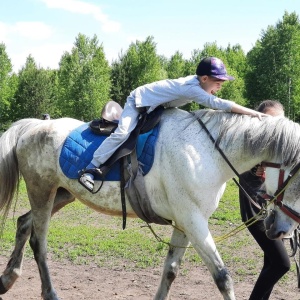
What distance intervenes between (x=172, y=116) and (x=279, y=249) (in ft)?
4.77

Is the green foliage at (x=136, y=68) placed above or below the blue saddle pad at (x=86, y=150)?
above

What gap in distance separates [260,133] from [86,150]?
1.55m

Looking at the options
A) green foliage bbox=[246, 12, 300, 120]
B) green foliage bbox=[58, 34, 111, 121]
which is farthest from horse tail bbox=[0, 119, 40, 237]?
green foliage bbox=[246, 12, 300, 120]

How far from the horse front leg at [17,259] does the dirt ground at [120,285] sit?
250 millimetres

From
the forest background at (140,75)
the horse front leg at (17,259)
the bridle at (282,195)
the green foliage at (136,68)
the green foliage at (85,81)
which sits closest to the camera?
the bridle at (282,195)

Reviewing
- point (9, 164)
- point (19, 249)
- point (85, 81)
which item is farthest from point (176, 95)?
point (85, 81)

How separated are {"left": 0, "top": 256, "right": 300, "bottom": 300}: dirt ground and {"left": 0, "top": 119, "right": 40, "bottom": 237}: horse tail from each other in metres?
1.06

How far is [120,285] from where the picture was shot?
5273mm

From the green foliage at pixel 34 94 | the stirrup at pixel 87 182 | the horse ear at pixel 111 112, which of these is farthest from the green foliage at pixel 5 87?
the stirrup at pixel 87 182

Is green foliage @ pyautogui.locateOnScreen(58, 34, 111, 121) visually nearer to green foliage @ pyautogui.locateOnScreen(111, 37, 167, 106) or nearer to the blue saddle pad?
green foliage @ pyautogui.locateOnScreen(111, 37, 167, 106)

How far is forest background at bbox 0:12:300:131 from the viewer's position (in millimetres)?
38812

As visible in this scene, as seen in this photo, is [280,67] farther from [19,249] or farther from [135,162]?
[135,162]

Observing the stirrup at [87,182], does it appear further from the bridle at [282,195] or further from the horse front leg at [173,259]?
the bridle at [282,195]

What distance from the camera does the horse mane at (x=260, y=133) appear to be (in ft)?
11.1
